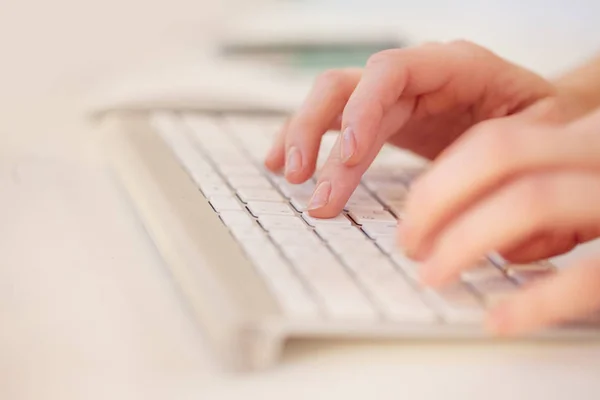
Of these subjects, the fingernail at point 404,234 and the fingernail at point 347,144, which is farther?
the fingernail at point 347,144

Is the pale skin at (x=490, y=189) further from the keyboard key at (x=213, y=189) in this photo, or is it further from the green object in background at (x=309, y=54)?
the green object in background at (x=309, y=54)

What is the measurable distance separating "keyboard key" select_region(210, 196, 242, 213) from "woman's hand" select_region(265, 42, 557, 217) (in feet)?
0.16

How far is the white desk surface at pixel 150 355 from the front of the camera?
0.35 m

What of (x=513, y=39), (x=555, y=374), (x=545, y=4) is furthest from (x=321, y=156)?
(x=545, y=4)

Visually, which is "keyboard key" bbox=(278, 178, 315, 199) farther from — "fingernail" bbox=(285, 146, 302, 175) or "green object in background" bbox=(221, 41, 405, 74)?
"green object in background" bbox=(221, 41, 405, 74)

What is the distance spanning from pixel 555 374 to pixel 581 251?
16 centimetres

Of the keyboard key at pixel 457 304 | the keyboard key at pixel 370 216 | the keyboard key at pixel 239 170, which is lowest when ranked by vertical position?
the keyboard key at pixel 239 170

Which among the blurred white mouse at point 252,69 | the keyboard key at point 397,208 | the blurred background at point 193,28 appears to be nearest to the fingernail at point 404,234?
the keyboard key at point 397,208

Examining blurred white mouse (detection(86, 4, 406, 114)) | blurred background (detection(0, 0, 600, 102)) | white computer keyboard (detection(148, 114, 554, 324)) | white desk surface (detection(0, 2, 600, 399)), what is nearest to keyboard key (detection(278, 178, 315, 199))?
white computer keyboard (detection(148, 114, 554, 324))

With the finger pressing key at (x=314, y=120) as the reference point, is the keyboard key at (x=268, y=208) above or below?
below

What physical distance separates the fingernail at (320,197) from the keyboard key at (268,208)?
14mm

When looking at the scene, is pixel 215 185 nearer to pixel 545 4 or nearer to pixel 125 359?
pixel 125 359

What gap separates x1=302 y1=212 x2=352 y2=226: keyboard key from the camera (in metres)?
0.49

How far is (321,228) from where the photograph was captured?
0.47 metres
